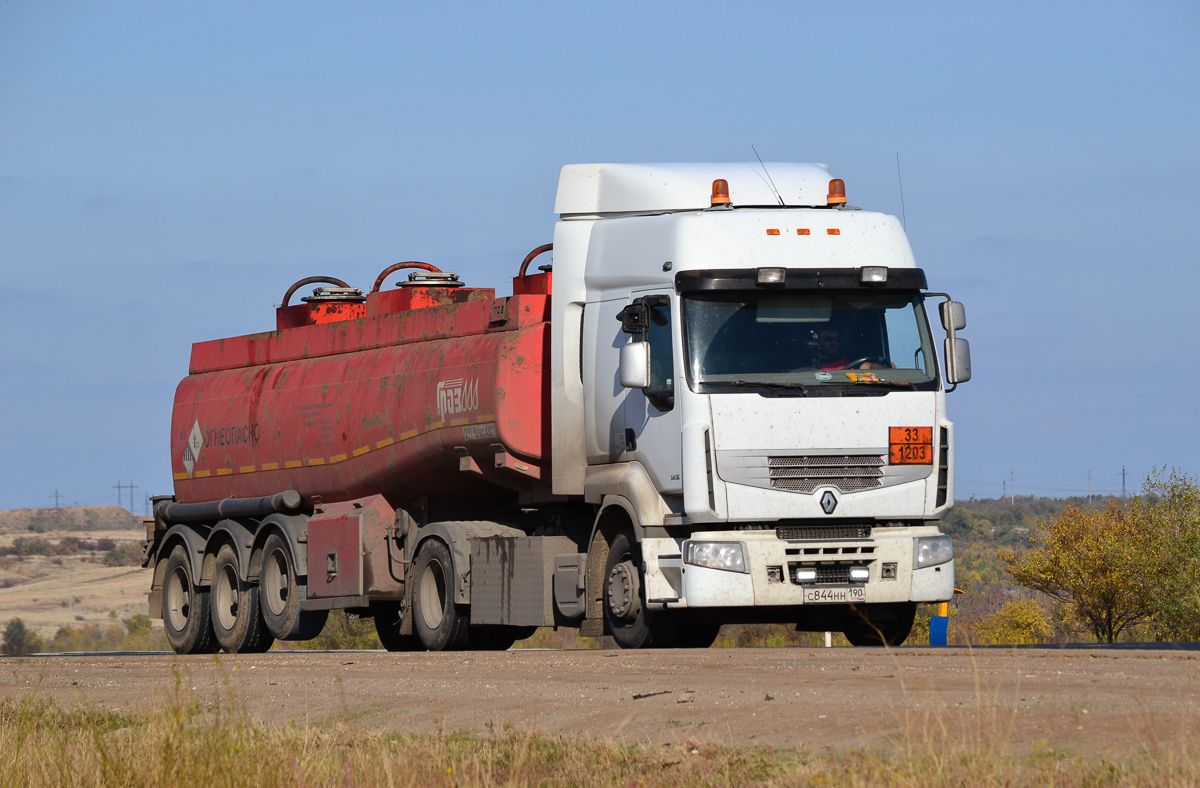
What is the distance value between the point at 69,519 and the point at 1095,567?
120306 mm

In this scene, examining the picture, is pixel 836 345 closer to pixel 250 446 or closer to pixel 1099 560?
pixel 250 446

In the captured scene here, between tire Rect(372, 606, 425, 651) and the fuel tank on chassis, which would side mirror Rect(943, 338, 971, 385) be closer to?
the fuel tank on chassis

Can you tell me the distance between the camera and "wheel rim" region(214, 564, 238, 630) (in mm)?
20811

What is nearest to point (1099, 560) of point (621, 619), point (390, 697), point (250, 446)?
point (250, 446)

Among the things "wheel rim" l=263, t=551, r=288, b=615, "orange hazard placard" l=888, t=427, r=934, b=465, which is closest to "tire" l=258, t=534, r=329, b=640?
"wheel rim" l=263, t=551, r=288, b=615

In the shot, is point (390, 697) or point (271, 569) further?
point (271, 569)

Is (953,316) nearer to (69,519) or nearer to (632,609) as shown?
(632,609)

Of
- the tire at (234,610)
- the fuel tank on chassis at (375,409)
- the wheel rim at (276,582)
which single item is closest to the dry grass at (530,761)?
the fuel tank on chassis at (375,409)

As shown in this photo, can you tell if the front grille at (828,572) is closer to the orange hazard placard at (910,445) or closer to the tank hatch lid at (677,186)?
the orange hazard placard at (910,445)

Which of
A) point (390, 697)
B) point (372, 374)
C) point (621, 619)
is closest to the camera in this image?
point (390, 697)

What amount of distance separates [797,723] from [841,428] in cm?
575

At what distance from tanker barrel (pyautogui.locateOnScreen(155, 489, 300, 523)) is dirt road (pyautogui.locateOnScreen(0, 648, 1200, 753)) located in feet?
18.4

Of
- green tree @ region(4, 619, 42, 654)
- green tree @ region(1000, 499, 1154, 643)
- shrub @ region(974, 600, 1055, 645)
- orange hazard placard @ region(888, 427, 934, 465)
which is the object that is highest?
orange hazard placard @ region(888, 427, 934, 465)

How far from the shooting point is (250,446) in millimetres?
20812
